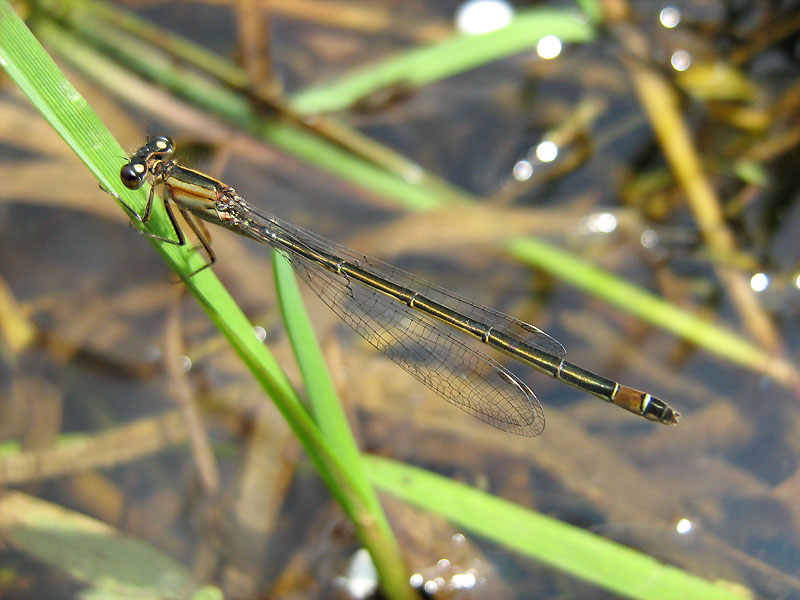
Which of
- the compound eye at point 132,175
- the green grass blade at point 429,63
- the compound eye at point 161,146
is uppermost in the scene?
the green grass blade at point 429,63

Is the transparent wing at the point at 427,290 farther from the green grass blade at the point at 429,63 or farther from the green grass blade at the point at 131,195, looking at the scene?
the green grass blade at the point at 429,63

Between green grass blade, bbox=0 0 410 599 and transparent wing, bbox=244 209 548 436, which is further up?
transparent wing, bbox=244 209 548 436

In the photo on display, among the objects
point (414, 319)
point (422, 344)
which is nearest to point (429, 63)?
point (414, 319)

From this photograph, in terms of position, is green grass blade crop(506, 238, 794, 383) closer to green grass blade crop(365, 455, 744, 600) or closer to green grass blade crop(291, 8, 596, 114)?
green grass blade crop(291, 8, 596, 114)

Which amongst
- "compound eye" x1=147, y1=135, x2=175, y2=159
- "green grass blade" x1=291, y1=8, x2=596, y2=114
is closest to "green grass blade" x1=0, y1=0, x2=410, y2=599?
"compound eye" x1=147, y1=135, x2=175, y2=159

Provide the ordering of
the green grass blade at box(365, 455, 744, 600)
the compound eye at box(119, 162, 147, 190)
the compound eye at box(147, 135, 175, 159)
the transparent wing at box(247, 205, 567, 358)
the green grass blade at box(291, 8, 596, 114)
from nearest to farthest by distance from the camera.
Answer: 1. the compound eye at box(119, 162, 147, 190)
2. the green grass blade at box(365, 455, 744, 600)
3. the compound eye at box(147, 135, 175, 159)
4. the transparent wing at box(247, 205, 567, 358)
5. the green grass blade at box(291, 8, 596, 114)

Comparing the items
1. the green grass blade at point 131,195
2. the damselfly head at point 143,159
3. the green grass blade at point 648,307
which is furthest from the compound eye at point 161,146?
the green grass blade at point 648,307

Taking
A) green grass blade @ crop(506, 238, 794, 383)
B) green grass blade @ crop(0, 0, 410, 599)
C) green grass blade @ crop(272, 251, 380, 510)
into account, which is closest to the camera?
green grass blade @ crop(0, 0, 410, 599)
